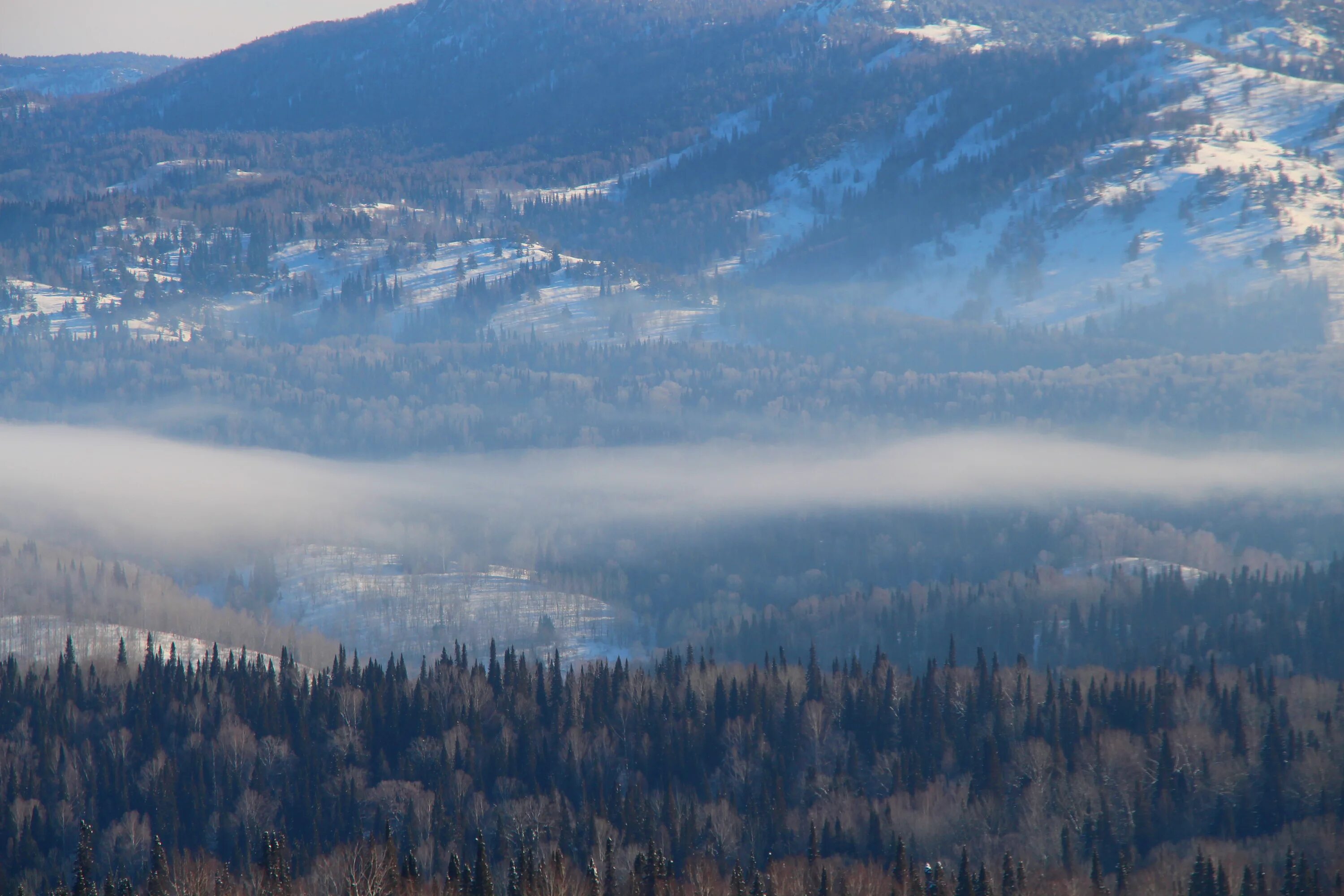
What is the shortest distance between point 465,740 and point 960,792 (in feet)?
172

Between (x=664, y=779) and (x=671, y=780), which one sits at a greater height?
(x=671, y=780)

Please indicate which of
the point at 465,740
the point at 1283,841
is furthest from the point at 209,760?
the point at 1283,841

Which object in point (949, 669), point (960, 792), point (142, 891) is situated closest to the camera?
point (142, 891)

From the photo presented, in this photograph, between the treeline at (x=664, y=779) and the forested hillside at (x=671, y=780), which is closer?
the forested hillside at (x=671, y=780)

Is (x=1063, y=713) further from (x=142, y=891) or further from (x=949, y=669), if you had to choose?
(x=142, y=891)

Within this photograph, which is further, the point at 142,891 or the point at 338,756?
the point at 338,756

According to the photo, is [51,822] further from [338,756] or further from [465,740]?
[465,740]

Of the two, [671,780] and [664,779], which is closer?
[671,780]

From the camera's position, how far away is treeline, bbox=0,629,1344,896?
13700 cm

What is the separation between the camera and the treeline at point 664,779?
137000 millimetres

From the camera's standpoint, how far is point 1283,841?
142m

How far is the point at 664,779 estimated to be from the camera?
16788 cm

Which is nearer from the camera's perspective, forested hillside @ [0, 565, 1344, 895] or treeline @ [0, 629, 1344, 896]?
forested hillside @ [0, 565, 1344, 895]

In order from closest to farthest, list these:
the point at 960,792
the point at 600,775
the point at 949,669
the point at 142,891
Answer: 1. the point at 142,891
2. the point at 960,792
3. the point at 600,775
4. the point at 949,669
